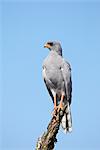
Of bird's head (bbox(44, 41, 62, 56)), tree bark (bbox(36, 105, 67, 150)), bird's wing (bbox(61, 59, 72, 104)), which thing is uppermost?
bird's head (bbox(44, 41, 62, 56))

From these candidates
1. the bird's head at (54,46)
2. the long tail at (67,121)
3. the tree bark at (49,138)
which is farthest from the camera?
the bird's head at (54,46)

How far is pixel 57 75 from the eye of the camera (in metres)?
7.65

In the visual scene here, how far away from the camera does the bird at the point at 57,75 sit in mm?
7590

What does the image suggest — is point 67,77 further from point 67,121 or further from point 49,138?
point 49,138

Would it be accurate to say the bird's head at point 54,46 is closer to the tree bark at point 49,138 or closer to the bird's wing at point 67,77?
the bird's wing at point 67,77

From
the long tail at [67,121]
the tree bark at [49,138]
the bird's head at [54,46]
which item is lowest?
the tree bark at [49,138]

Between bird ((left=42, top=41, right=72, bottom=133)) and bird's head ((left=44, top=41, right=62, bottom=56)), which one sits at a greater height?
bird's head ((left=44, top=41, right=62, bottom=56))

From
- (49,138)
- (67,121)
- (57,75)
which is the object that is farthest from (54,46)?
(49,138)

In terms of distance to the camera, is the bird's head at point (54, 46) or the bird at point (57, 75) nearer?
the bird at point (57, 75)

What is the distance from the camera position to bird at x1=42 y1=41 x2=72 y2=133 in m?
7.59

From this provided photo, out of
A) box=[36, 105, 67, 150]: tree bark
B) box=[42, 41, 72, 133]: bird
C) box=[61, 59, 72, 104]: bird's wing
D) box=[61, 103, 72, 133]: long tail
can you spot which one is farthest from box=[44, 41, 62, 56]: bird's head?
box=[36, 105, 67, 150]: tree bark

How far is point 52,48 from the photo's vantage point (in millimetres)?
7820

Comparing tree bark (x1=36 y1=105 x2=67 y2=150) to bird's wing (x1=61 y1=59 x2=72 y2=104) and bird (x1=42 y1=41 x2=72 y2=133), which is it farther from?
bird's wing (x1=61 y1=59 x2=72 y2=104)

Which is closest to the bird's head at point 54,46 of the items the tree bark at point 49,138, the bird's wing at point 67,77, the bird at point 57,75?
the bird at point 57,75
